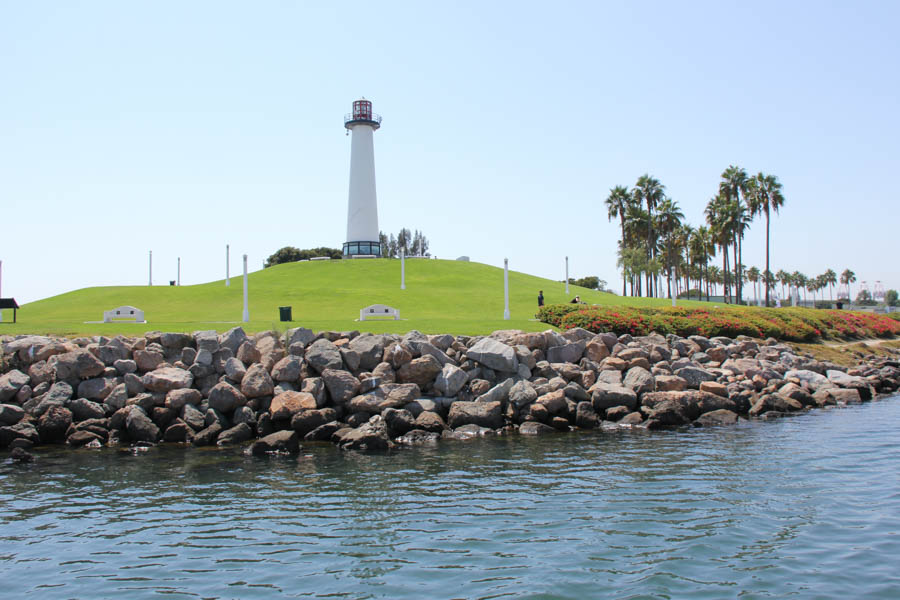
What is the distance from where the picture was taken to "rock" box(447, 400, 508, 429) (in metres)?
19.6

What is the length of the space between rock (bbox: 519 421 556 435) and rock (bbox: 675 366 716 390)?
624 cm

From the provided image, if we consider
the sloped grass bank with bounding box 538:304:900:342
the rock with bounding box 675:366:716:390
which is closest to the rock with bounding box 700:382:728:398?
the rock with bounding box 675:366:716:390

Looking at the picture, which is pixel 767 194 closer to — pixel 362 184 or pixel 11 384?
pixel 362 184

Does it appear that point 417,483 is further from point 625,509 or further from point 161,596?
point 161,596

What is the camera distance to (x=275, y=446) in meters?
17.3

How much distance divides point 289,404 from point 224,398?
6.36ft

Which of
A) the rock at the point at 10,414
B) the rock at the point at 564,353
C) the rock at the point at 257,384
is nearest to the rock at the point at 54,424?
the rock at the point at 10,414

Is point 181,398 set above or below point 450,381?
below

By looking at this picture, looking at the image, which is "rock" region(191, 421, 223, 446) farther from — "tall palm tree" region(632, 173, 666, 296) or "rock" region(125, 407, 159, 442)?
"tall palm tree" region(632, 173, 666, 296)

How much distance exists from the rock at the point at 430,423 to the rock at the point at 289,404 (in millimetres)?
3032

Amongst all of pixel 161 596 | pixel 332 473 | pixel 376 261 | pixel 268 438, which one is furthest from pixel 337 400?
pixel 376 261

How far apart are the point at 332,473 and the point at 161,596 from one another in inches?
258

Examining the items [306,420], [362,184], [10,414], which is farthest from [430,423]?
[362,184]

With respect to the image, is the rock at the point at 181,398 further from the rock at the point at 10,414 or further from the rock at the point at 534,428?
the rock at the point at 534,428
